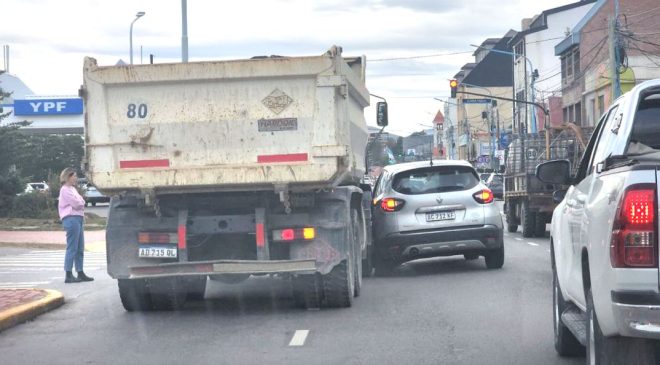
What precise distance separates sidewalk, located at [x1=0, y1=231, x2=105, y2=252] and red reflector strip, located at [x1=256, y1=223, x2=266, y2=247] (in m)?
14.4

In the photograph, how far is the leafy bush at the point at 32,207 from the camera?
3512cm

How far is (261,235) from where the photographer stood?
10.7 m

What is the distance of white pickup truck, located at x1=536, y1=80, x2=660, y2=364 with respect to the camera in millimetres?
4879

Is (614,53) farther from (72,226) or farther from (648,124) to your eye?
(648,124)

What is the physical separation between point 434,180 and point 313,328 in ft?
18.5

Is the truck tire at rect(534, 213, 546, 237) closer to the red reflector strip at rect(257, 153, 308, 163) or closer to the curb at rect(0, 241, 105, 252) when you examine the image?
the curb at rect(0, 241, 105, 252)

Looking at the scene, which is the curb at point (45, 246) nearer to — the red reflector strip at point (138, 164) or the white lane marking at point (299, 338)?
the red reflector strip at point (138, 164)

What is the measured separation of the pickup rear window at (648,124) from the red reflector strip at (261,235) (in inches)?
195

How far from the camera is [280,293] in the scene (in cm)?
1333

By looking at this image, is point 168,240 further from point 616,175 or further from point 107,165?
point 616,175

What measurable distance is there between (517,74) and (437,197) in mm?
68055

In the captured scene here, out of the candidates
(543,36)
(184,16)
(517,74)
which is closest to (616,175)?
(184,16)

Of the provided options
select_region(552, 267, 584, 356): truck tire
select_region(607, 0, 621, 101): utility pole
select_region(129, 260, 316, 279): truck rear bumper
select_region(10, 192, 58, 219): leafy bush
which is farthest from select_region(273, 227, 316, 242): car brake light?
select_region(10, 192, 58, 219): leafy bush

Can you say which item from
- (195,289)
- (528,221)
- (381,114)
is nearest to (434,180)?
(381,114)
